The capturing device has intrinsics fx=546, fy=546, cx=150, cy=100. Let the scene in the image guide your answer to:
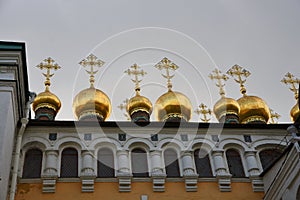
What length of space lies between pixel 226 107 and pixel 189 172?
5.41 meters

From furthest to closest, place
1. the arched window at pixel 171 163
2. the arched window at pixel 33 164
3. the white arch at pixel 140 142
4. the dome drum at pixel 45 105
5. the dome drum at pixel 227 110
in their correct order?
1. the dome drum at pixel 227 110
2. the dome drum at pixel 45 105
3. the white arch at pixel 140 142
4. the arched window at pixel 171 163
5. the arched window at pixel 33 164

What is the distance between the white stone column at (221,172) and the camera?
11750 mm

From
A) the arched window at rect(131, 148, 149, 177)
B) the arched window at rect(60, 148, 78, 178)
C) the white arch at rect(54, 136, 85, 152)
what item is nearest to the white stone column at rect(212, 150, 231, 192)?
the arched window at rect(131, 148, 149, 177)

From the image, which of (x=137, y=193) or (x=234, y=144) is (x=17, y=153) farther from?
(x=234, y=144)

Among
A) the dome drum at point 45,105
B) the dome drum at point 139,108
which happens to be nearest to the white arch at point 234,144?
the dome drum at point 139,108

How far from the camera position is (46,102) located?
53.5 feet

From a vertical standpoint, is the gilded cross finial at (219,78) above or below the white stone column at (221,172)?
above

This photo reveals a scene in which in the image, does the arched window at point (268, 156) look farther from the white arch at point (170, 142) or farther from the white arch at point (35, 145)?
the white arch at point (35, 145)

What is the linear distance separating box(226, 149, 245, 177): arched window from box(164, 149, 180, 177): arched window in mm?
1215

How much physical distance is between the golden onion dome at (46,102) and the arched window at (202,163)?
18.5 ft

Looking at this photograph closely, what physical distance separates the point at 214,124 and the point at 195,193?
1.98 m

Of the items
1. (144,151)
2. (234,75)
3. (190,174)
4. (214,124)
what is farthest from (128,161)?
(234,75)

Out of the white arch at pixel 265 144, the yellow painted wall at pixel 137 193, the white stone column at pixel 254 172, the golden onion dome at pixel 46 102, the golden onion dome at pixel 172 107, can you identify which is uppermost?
the golden onion dome at pixel 46 102

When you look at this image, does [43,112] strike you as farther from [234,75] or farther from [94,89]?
[234,75]
